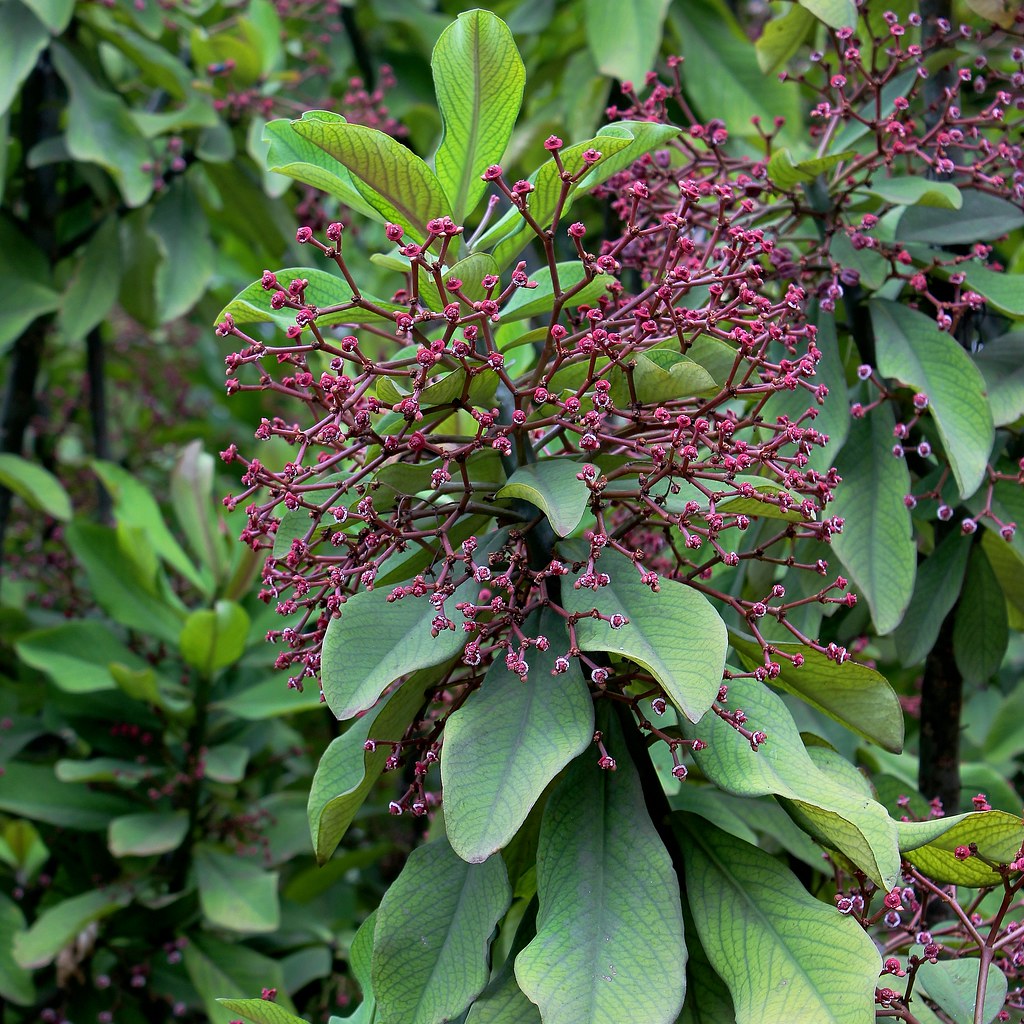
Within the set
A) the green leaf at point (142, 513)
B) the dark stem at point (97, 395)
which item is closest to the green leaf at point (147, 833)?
the green leaf at point (142, 513)

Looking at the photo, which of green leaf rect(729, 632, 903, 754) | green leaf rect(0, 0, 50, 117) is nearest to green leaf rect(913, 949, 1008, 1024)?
green leaf rect(729, 632, 903, 754)

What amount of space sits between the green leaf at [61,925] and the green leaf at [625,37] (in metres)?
1.68

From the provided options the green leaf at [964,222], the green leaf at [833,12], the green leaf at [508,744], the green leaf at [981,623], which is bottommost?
the green leaf at [981,623]

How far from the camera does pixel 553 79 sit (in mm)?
2678

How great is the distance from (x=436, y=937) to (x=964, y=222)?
3.13ft

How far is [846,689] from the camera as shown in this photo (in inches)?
37.1

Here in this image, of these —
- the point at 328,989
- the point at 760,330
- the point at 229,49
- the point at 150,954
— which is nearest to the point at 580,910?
the point at 760,330

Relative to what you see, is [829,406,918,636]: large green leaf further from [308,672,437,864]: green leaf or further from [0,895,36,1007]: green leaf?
[0,895,36,1007]: green leaf

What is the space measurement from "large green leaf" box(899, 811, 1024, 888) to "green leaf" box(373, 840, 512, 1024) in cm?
32

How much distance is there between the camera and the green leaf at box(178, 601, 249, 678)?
6.31 ft

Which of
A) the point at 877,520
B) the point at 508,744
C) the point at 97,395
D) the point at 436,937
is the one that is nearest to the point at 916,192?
the point at 877,520

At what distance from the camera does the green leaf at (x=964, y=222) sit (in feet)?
4.21

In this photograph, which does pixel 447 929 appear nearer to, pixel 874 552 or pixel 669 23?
pixel 874 552

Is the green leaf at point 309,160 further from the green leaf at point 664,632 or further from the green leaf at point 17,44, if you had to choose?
the green leaf at point 17,44
